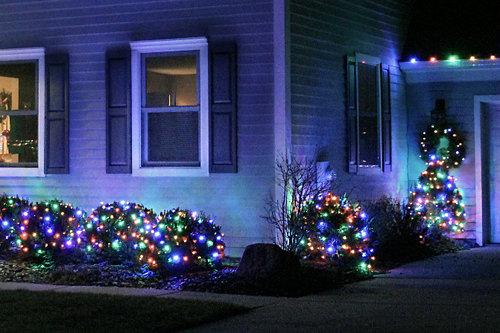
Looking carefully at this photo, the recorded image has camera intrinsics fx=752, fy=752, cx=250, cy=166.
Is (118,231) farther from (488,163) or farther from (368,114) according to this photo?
(488,163)

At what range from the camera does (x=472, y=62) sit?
13.3m

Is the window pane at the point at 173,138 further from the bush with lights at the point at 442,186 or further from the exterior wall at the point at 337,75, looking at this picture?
the bush with lights at the point at 442,186

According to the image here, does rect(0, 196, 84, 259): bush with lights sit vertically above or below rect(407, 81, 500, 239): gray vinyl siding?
below

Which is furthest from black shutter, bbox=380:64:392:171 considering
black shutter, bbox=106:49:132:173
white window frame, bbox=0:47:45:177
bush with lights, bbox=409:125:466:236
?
white window frame, bbox=0:47:45:177

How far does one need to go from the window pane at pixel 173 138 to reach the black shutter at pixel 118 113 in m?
0.38

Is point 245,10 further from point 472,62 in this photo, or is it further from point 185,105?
point 472,62

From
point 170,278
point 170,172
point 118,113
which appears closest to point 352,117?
point 170,172

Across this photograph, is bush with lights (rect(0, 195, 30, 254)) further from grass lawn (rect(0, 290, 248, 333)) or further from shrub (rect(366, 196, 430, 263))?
shrub (rect(366, 196, 430, 263))

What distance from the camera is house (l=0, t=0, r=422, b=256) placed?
1145 cm

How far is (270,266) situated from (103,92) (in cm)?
480

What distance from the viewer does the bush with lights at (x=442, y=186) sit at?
13391 mm

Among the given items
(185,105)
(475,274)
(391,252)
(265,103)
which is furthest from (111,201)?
(475,274)

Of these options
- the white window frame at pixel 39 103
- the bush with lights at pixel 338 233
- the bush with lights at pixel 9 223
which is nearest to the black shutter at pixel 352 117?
the bush with lights at pixel 338 233

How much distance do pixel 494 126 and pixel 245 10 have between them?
206 inches
